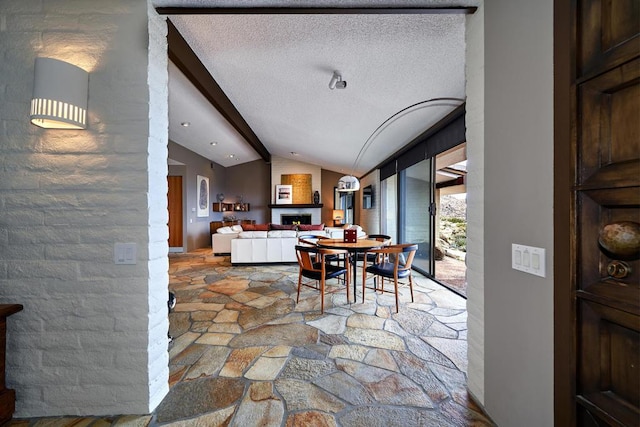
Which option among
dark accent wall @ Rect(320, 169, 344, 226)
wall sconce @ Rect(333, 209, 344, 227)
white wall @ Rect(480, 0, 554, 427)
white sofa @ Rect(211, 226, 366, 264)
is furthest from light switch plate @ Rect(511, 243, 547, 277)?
dark accent wall @ Rect(320, 169, 344, 226)

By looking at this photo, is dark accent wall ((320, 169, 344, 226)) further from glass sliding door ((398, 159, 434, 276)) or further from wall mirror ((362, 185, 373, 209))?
glass sliding door ((398, 159, 434, 276))

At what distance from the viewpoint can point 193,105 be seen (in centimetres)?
407

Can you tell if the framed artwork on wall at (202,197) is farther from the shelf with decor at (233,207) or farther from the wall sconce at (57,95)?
the wall sconce at (57,95)

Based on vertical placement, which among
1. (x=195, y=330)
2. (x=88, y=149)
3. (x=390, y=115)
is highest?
(x=390, y=115)

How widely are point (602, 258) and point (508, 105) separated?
0.78m

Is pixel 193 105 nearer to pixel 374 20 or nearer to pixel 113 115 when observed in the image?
pixel 113 115

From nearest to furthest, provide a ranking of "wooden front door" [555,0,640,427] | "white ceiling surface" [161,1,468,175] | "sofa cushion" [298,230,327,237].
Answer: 1. "wooden front door" [555,0,640,427]
2. "white ceiling surface" [161,1,468,175]
3. "sofa cushion" [298,230,327,237]

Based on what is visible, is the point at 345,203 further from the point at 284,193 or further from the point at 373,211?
the point at 284,193

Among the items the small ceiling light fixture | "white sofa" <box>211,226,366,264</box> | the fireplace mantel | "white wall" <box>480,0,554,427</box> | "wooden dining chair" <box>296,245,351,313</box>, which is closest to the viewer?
"white wall" <box>480,0,554,427</box>

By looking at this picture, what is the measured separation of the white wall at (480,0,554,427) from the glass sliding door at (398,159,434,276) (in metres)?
2.87

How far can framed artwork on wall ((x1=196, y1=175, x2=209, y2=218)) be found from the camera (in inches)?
297

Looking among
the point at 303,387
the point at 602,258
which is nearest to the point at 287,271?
the point at 303,387

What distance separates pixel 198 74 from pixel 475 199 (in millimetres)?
2948

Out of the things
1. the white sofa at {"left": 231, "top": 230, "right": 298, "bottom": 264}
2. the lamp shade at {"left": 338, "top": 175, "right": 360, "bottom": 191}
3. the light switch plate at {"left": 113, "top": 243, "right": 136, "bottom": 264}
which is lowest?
the white sofa at {"left": 231, "top": 230, "right": 298, "bottom": 264}
